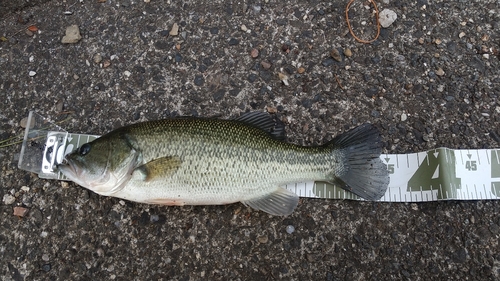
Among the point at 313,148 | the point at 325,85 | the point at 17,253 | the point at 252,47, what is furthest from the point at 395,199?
the point at 17,253

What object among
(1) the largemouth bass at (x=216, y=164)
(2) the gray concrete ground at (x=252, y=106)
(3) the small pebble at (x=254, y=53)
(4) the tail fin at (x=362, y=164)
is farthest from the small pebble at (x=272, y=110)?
(4) the tail fin at (x=362, y=164)

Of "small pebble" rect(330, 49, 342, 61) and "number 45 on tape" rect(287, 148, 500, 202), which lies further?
"small pebble" rect(330, 49, 342, 61)

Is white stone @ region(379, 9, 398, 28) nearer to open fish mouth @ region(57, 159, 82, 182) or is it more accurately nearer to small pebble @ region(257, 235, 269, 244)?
small pebble @ region(257, 235, 269, 244)

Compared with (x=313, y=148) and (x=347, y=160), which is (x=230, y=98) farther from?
(x=347, y=160)

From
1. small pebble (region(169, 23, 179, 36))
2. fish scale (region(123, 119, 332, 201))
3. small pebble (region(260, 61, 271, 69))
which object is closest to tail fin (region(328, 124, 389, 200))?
fish scale (region(123, 119, 332, 201))

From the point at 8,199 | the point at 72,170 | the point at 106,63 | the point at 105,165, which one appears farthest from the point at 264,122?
the point at 8,199

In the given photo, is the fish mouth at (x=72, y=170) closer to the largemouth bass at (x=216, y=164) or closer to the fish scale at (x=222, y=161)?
the largemouth bass at (x=216, y=164)

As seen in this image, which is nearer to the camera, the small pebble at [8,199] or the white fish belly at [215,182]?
the white fish belly at [215,182]
